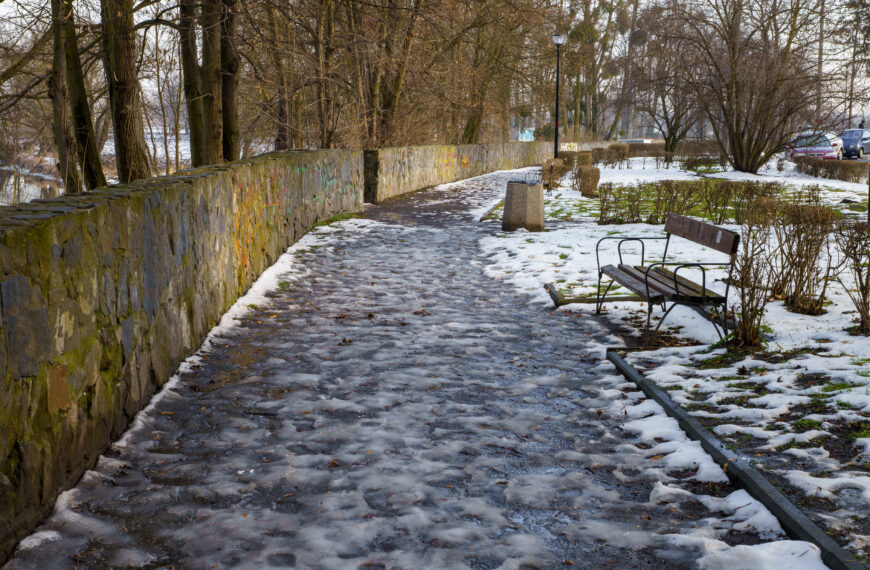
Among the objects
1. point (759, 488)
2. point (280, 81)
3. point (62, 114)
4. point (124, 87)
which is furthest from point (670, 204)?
point (759, 488)

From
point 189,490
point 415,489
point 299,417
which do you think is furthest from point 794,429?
point 189,490

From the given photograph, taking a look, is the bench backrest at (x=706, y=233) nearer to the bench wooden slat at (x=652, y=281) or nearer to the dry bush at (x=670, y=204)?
the bench wooden slat at (x=652, y=281)

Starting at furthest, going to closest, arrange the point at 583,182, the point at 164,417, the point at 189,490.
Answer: the point at 583,182
the point at 164,417
the point at 189,490

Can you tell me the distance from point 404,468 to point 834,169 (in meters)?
26.6

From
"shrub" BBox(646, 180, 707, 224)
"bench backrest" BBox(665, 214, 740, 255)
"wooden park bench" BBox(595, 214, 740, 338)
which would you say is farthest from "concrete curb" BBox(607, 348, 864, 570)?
"shrub" BBox(646, 180, 707, 224)

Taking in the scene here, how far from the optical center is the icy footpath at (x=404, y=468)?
3389mm

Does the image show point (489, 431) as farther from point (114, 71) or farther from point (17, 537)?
point (114, 71)

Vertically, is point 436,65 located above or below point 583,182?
above

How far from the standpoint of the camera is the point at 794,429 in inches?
182

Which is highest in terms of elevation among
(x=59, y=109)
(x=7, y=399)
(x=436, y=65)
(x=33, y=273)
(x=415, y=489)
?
(x=436, y=65)

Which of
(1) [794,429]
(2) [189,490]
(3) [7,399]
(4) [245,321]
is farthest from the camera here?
(4) [245,321]

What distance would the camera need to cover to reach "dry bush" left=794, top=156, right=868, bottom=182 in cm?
2525

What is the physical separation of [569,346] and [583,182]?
15.2 meters

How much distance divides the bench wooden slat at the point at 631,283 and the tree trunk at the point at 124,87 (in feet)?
24.0
